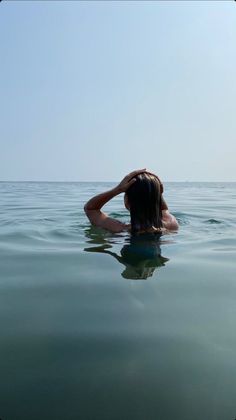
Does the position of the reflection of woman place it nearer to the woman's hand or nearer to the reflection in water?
the reflection in water

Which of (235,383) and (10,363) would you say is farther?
(10,363)

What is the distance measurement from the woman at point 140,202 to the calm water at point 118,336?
84cm

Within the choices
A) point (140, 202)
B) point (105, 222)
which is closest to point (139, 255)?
point (140, 202)

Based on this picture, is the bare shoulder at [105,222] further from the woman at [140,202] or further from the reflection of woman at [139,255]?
the reflection of woman at [139,255]

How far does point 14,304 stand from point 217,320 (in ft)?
4.72

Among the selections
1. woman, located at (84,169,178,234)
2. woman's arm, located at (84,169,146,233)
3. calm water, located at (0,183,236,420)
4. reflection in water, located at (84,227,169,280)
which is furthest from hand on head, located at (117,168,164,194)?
calm water, located at (0,183,236,420)

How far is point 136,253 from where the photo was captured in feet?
14.8

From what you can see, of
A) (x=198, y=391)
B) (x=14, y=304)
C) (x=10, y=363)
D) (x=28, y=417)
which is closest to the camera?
(x=28, y=417)

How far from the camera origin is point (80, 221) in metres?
7.75

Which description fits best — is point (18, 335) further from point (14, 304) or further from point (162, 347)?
point (162, 347)

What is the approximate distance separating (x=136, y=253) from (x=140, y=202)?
891 mm

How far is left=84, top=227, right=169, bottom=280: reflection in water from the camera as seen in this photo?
374 centimetres

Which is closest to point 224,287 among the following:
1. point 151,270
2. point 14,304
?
point 151,270

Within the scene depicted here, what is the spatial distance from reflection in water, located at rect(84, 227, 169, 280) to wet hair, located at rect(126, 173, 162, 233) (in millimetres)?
228
